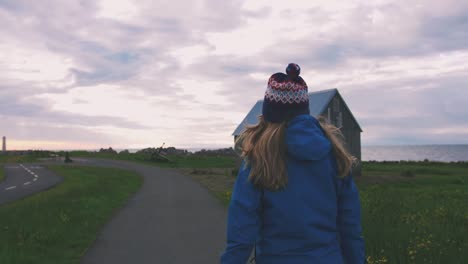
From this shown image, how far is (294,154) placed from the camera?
2.85 meters

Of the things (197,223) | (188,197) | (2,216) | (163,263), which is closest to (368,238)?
(163,263)

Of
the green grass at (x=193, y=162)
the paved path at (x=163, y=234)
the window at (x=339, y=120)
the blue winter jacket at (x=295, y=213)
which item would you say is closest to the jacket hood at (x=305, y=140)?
the blue winter jacket at (x=295, y=213)

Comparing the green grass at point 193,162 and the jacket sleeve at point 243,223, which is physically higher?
the green grass at point 193,162

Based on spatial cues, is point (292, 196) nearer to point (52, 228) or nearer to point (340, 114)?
point (52, 228)

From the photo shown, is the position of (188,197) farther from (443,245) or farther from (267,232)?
(267,232)

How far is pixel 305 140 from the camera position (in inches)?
112

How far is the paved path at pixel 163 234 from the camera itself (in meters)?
7.73

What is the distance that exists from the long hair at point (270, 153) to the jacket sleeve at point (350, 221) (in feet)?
0.43

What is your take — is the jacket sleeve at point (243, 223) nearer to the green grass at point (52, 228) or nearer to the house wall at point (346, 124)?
the green grass at point (52, 228)

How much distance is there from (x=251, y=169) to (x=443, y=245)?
18.8 feet

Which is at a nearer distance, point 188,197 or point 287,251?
point 287,251

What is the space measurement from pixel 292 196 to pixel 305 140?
0.34 metres

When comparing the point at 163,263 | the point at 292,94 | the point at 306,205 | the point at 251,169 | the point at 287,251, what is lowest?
the point at 163,263

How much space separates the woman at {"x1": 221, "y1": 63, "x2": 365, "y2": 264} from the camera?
2.82 meters
